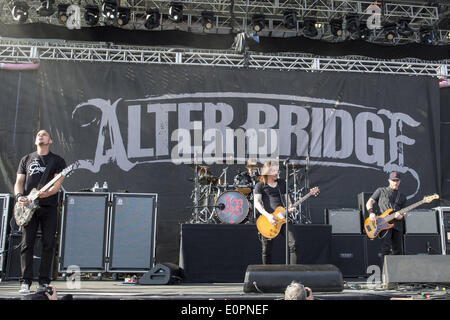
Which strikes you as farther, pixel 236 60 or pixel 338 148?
pixel 236 60

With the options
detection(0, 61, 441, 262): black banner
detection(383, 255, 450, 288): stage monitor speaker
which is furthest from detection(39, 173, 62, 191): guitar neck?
detection(0, 61, 441, 262): black banner

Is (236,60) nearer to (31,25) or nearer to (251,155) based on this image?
(251,155)

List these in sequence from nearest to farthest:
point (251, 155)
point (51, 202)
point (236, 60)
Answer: point (51, 202) < point (251, 155) < point (236, 60)

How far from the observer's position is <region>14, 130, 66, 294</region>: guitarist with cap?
5.41 meters

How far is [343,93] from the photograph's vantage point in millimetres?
10531

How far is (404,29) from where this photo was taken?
10062mm

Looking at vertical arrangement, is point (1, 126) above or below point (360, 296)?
above

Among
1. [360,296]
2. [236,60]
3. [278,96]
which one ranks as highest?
[236,60]

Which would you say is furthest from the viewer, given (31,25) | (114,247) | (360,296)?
(31,25)

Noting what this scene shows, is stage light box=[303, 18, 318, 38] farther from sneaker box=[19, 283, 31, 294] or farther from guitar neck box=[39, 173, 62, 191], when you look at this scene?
sneaker box=[19, 283, 31, 294]

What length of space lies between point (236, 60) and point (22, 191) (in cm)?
677

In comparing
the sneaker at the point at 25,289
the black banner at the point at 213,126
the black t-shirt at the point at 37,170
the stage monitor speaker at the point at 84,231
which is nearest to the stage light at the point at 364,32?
the black banner at the point at 213,126
